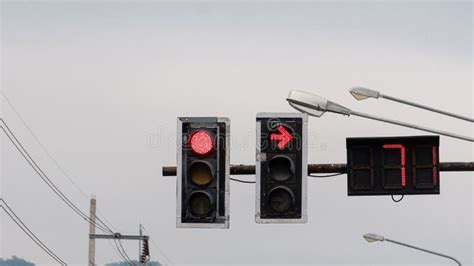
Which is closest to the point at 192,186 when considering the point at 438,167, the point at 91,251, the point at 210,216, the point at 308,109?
the point at 210,216

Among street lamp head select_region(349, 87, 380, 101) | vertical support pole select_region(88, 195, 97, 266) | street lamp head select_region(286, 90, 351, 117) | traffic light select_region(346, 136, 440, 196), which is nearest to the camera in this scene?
street lamp head select_region(286, 90, 351, 117)

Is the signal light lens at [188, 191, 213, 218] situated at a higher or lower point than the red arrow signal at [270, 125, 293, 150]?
lower

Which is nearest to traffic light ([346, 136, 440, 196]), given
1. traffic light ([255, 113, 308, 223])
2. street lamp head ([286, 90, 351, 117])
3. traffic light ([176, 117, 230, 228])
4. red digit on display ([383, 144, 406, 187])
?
red digit on display ([383, 144, 406, 187])

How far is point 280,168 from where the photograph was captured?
19.0 metres

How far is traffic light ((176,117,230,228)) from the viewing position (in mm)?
18875

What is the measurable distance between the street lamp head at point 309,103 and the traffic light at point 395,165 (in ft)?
2.05

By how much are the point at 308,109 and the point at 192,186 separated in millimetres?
2184

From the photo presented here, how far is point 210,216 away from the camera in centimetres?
1891

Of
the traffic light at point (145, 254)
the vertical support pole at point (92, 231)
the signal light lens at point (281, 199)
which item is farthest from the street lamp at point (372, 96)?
the traffic light at point (145, 254)

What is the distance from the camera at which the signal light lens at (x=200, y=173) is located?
62.0 feet

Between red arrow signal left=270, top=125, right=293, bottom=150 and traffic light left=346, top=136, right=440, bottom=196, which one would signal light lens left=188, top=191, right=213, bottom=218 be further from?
traffic light left=346, top=136, right=440, bottom=196

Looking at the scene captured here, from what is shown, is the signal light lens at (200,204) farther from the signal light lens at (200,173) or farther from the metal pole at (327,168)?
the metal pole at (327,168)

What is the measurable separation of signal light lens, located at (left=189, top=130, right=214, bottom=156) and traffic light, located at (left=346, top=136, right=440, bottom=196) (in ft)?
8.43

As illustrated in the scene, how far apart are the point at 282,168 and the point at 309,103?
149 centimetres
